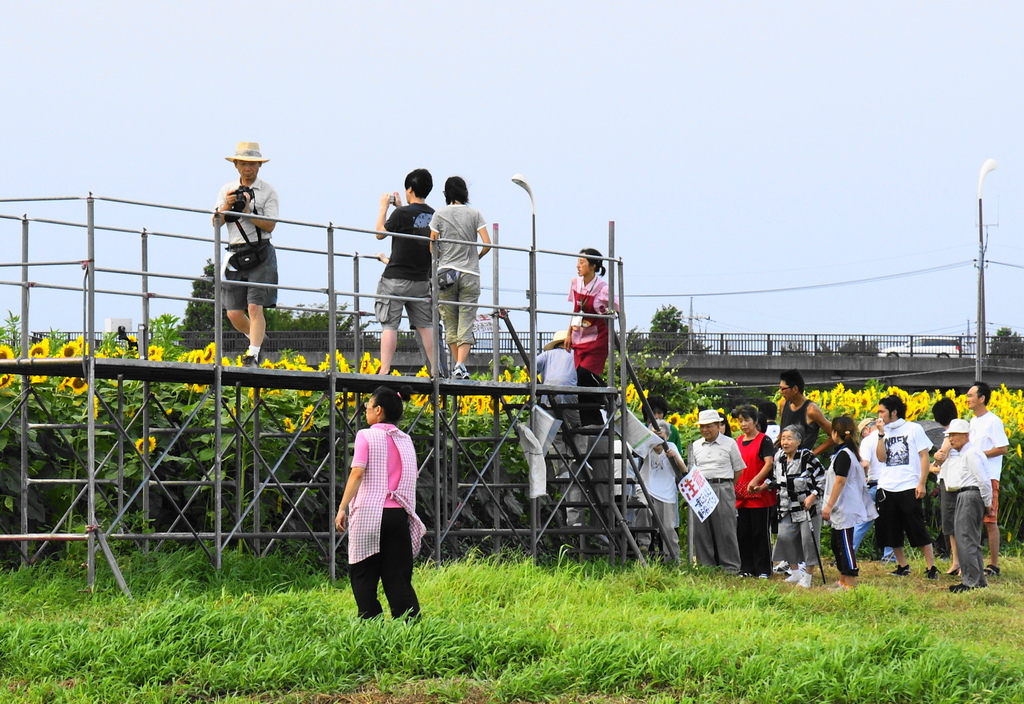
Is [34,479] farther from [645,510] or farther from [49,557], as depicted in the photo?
[645,510]

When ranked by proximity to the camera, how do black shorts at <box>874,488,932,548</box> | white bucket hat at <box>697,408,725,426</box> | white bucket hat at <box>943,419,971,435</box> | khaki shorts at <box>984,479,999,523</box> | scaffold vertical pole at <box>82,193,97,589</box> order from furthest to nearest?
black shorts at <box>874,488,932,548</box> → white bucket hat at <box>697,408,725,426</box> → khaki shorts at <box>984,479,999,523</box> → white bucket hat at <box>943,419,971,435</box> → scaffold vertical pole at <box>82,193,97,589</box>

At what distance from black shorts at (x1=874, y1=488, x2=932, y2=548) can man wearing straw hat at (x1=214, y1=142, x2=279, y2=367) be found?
20.3ft

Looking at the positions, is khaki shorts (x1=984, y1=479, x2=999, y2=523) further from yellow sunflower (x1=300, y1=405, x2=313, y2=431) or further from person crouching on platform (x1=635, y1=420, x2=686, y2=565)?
yellow sunflower (x1=300, y1=405, x2=313, y2=431)

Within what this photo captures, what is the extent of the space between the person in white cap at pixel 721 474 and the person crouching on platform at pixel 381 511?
17.2 feet

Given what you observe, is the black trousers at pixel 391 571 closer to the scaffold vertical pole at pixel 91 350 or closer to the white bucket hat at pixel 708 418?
the scaffold vertical pole at pixel 91 350

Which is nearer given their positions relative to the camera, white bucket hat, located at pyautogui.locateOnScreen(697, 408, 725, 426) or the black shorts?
white bucket hat, located at pyautogui.locateOnScreen(697, 408, 725, 426)

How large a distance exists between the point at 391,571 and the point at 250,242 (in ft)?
11.9

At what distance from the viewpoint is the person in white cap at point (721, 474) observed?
13.1m

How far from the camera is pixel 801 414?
1283cm

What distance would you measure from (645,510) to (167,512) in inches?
186

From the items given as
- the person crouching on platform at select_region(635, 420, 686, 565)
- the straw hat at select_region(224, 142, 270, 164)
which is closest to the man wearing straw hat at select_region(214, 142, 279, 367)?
the straw hat at select_region(224, 142, 270, 164)

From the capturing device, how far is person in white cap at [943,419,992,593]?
468 inches

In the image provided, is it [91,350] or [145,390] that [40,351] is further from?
[91,350]

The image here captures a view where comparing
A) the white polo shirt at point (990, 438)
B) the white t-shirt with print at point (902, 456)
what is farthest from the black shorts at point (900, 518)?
the white polo shirt at point (990, 438)
